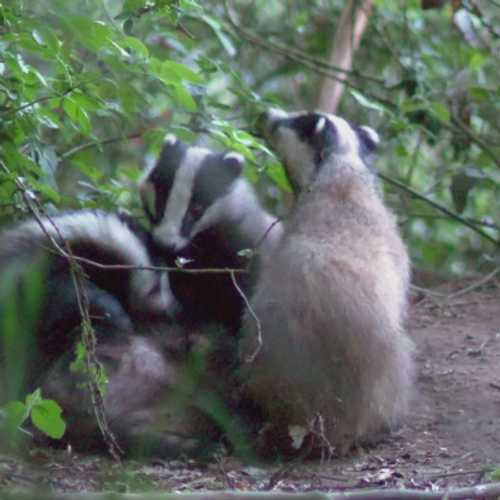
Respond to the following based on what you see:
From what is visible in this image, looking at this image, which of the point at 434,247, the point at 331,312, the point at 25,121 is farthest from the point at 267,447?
the point at 434,247

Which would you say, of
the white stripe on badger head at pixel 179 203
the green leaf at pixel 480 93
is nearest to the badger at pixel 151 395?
the white stripe on badger head at pixel 179 203

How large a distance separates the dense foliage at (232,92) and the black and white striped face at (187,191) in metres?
0.09

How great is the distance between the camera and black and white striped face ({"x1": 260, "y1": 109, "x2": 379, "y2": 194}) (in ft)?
9.64

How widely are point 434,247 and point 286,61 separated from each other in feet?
4.46

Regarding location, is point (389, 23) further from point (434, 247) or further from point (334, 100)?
point (434, 247)

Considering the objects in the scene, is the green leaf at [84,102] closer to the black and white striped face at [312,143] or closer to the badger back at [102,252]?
the badger back at [102,252]

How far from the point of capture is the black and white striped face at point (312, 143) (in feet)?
9.64

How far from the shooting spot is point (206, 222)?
11.0ft

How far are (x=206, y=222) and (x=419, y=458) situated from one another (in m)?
1.23

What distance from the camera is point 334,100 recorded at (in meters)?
4.56

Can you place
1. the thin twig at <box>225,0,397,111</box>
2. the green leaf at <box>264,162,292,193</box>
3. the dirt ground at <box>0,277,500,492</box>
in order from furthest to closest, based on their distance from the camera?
the thin twig at <box>225,0,397,111</box>
the green leaf at <box>264,162,292,193</box>
the dirt ground at <box>0,277,500,492</box>

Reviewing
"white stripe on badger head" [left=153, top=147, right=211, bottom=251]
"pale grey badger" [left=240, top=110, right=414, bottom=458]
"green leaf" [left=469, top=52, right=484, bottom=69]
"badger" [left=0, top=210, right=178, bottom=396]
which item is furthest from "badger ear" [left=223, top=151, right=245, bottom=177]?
"green leaf" [left=469, top=52, right=484, bottom=69]

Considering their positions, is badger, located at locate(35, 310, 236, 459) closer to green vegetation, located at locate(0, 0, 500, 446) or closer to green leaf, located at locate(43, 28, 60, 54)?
green vegetation, located at locate(0, 0, 500, 446)

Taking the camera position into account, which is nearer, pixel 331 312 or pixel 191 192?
pixel 331 312
